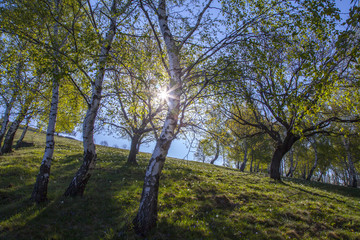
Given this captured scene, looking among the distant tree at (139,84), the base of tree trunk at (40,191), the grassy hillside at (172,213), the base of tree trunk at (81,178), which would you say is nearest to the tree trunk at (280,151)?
the grassy hillside at (172,213)

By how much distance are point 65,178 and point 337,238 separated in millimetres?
15833

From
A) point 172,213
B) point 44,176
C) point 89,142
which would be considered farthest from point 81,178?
point 172,213

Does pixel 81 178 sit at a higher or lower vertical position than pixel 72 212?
higher

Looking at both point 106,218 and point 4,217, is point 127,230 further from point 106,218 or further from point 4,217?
point 4,217

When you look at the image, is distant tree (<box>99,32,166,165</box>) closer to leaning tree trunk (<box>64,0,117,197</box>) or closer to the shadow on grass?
leaning tree trunk (<box>64,0,117,197</box>)

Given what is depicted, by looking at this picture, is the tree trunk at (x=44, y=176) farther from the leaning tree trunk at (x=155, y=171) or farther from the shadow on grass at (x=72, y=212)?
the leaning tree trunk at (x=155, y=171)

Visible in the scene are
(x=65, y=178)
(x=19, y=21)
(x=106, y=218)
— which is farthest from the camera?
(x=65, y=178)

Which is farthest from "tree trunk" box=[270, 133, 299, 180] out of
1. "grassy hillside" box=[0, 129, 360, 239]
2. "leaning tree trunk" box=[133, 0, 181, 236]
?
"leaning tree trunk" box=[133, 0, 181, 236]

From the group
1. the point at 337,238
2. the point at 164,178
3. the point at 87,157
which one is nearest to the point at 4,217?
the point at 87,157

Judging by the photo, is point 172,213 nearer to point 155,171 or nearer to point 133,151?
point 155,171

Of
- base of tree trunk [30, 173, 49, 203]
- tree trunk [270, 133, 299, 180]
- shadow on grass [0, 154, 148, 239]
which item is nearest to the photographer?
shadow on grass [0, 154, 148, 239]

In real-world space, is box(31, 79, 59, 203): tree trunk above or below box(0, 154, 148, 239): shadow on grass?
above

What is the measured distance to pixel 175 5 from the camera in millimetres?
9648

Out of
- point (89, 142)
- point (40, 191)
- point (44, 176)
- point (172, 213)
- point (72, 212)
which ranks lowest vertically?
point (72, 212)
